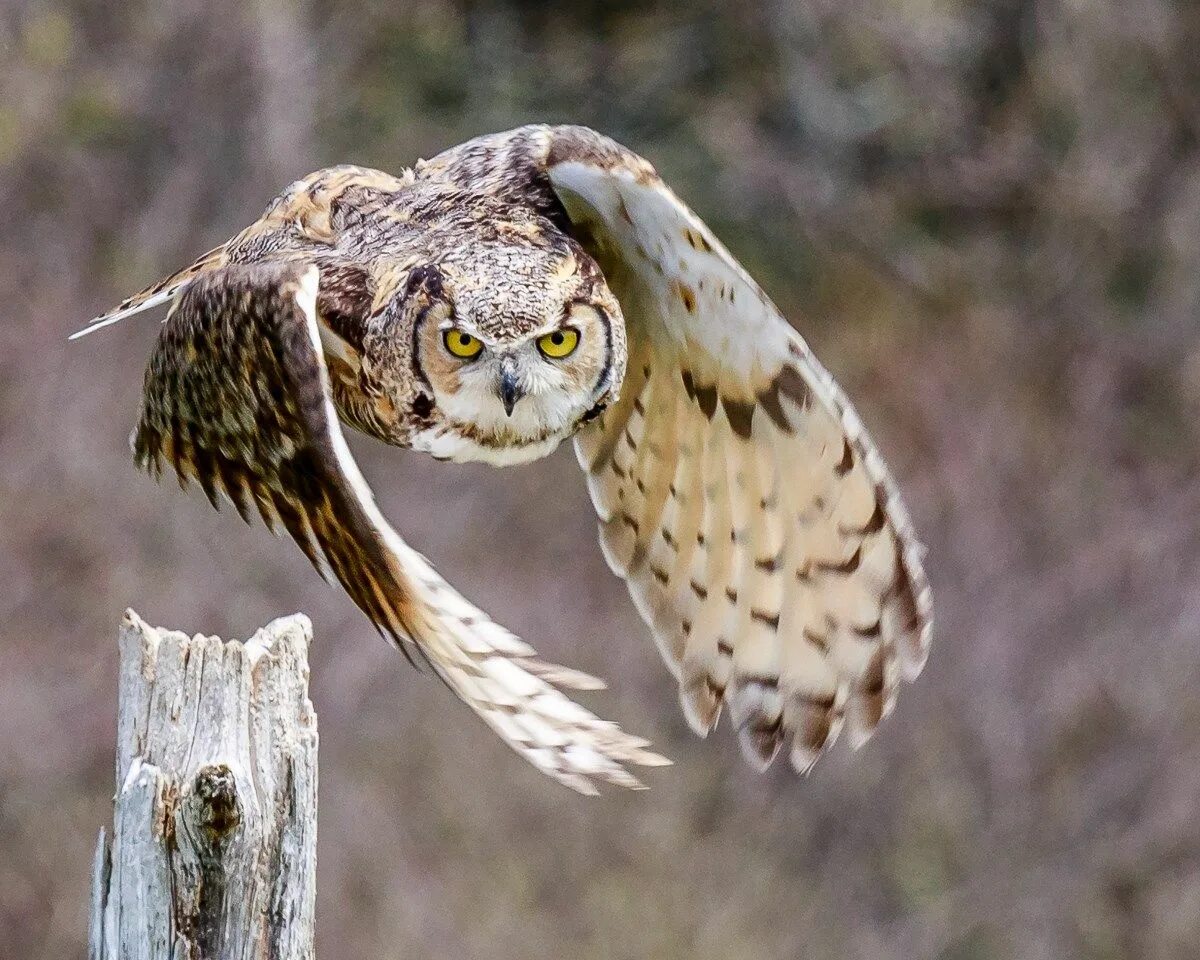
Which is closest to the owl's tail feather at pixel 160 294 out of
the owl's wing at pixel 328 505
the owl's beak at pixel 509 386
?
the owl's wing at pixel 328 505

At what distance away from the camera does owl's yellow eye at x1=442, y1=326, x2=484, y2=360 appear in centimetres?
379

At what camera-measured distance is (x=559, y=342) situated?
3826mm

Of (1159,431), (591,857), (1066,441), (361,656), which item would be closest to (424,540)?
(361,656)

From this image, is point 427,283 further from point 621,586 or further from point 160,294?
point 621,586

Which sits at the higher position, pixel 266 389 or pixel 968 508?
pixel 968 508

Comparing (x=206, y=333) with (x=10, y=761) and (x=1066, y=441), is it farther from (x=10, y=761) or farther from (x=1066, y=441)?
(x=1066, y=441)

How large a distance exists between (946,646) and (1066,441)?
1.62 metres

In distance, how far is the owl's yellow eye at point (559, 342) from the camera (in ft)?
12.5

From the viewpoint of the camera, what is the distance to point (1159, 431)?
1033 centimetres

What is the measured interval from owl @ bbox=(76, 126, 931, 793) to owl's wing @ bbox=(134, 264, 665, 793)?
1 centimetres

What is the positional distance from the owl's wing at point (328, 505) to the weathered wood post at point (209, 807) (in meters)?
0.21

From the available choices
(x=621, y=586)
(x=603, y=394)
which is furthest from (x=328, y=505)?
(x=621, y=586)

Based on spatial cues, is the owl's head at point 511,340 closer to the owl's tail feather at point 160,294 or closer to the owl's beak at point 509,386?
the owl's beak at point 509,386

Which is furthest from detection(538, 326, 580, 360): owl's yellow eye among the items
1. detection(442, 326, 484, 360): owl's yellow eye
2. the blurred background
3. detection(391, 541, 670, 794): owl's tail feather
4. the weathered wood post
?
the blurred background
